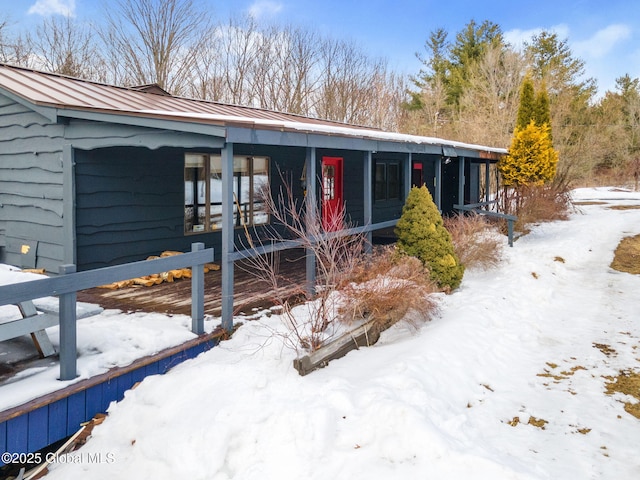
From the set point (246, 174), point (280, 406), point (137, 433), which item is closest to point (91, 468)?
point (137, 433)

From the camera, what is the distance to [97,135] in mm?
6625

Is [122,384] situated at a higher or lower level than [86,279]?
lower

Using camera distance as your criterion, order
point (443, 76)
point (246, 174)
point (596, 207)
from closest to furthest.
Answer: point (246, 174), point (596, 207), point (443, 76)

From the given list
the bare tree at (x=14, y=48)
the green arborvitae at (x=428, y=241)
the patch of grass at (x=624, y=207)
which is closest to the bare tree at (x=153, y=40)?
the bare tree at (x=14, y=48)

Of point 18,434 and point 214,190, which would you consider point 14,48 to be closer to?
point 214,190

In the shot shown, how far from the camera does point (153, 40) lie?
24.6 metres

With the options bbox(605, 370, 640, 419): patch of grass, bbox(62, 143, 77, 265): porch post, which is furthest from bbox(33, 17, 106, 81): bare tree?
bbox(605, 370, 640, 419): patch of grass

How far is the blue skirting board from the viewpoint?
11.9ft

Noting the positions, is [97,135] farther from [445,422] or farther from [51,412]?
[445,422]

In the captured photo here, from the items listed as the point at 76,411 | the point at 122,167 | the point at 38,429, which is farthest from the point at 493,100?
the point at 38,429

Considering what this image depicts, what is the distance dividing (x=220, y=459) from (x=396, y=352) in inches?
93.7

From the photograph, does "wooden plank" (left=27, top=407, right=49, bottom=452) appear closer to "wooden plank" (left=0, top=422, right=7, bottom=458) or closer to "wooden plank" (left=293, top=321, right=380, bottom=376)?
"wooden plank" (left=0, top=422, right=7, bottom=458)

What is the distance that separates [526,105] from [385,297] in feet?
48.2

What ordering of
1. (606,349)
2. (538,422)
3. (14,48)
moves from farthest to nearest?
1. (14,48)
2. (606,349)
3. (538,422)
